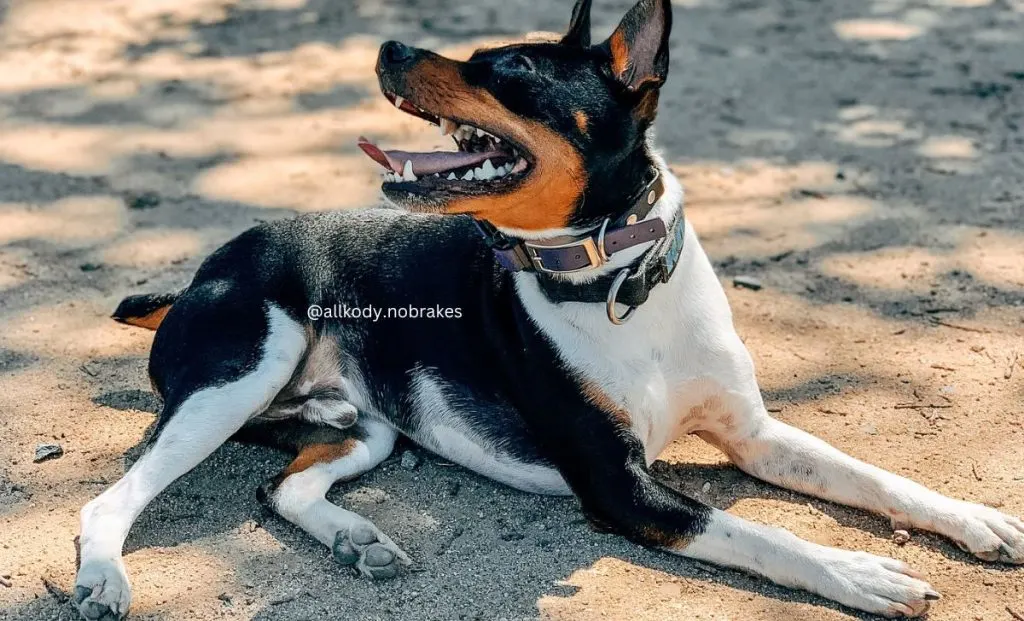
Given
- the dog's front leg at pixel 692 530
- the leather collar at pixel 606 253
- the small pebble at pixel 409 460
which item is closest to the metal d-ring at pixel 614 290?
the leather collar at pixel 606 253

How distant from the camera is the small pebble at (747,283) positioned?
5.26 meters

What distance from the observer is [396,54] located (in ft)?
11.2

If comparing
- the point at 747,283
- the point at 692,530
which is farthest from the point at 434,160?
the point at 747,283

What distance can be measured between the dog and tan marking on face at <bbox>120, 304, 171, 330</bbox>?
276 millimetres

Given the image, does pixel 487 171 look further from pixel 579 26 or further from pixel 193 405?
pixel 193 405

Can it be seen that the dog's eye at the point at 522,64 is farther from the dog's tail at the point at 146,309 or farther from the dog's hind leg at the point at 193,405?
the dog's tail at the point at 146,309

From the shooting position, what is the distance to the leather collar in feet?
11.6

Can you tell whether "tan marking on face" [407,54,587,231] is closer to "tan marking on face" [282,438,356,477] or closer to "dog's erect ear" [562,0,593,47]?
"dog's erect ear" [562,0,593,47]

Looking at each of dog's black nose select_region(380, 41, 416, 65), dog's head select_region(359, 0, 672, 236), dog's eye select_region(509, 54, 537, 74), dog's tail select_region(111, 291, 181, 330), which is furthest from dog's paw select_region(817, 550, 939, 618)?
dog's tail select_region(111, 291, 181, 330)

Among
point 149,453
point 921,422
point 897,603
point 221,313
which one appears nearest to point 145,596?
point 149,453

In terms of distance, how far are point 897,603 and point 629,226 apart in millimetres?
1259

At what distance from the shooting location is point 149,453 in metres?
3.81

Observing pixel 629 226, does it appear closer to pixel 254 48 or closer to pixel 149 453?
pixel 149 453

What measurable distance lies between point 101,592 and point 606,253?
1684 millimetres
